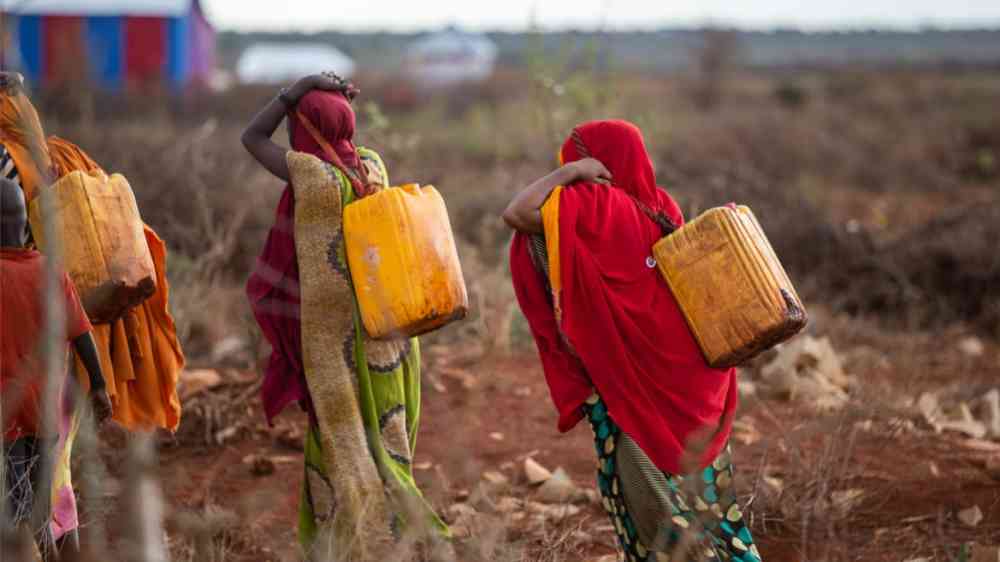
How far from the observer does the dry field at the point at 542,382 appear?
172 inches

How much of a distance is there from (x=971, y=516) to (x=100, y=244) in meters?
3.18

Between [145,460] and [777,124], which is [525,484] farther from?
[777,124]

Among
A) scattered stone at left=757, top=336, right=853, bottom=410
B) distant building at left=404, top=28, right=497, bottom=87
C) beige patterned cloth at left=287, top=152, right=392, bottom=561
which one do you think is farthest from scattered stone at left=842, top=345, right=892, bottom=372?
distant building at left=404, top=28, right=497, bottom=87

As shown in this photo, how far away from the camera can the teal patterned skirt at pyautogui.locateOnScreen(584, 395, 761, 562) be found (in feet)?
11.8

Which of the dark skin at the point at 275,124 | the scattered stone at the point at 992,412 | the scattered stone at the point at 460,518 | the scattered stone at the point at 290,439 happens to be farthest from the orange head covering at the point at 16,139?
the scattered stone at the point at 992,412

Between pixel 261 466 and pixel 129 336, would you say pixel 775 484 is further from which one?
pixel 129 336

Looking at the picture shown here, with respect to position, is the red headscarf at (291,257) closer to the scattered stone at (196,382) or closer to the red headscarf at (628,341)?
the red headscarf at (628,341)

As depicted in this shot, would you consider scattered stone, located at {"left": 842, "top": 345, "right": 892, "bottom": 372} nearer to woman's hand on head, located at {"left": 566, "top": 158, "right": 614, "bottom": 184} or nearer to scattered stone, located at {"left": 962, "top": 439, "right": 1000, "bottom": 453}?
scattered stone, located at {"left": 962, "top": 439, "right": 1000, "bottom": 453}

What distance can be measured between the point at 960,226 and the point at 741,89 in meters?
24.1

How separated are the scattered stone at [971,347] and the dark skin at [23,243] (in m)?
6.44

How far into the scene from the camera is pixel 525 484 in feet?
16.9

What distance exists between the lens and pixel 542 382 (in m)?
6.48

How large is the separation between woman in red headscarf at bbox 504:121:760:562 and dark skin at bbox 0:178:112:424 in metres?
1.23

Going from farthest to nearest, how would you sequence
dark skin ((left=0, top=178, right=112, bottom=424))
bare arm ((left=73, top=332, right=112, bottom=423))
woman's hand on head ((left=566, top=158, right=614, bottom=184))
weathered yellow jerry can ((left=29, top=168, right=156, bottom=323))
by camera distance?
woman's hand on head ((left=566, top=158, right=614, bottom=184)) < weathered yellow jerry can ((left=29, top=168, right=156, bottom=323)) < bare arm ((left=73, top=332, right=112, bottom=423)) < dark skin ((left=0, top=178, right=112, bottom=424))
